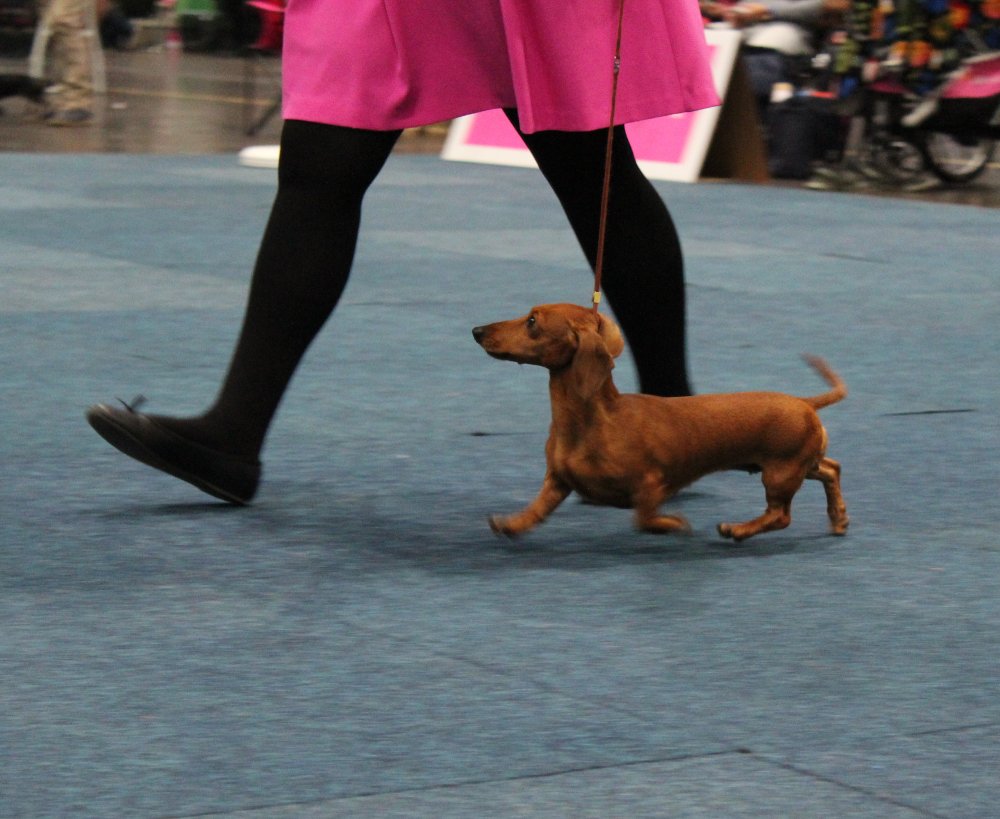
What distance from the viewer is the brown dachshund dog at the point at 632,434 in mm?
2752

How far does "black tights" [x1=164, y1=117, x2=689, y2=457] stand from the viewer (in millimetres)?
2965

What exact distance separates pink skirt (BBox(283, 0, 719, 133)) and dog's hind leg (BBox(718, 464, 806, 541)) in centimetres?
60

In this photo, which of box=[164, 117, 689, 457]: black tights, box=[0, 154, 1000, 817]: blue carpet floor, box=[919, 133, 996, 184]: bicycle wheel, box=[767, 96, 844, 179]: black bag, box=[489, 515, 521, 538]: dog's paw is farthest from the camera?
box=[767, 96, 844, 179]: black bag

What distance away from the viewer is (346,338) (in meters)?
4.91

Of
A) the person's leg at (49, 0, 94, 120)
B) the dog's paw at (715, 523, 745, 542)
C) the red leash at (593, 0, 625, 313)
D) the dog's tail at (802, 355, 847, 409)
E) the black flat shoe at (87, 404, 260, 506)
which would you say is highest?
the red leash at (593, 0, 625, 313)

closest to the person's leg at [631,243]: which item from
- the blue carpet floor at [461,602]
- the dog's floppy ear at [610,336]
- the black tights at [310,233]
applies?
the black tights at [310,233]

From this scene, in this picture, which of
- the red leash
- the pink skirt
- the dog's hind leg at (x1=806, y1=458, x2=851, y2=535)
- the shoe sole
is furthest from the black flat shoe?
the dog's hind leg at (x1=806, y1=458, x2=851, y2=535)

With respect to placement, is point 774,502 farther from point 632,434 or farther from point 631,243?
point 631,243

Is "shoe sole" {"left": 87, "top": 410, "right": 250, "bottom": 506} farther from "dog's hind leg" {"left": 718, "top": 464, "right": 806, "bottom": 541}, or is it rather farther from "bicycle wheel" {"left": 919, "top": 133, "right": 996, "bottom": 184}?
"bicycle wheel" {"left": 919, "top": 133, "right": 996, "bottom": 184}

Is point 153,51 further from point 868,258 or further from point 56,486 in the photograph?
point 56,486

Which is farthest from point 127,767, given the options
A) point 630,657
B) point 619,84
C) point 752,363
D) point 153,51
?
point 153,51

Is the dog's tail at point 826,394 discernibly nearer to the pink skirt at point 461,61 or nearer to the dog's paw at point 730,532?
the dog's paw at point 730,532

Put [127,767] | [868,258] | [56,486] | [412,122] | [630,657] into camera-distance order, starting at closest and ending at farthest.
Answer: [127,767], [630,657], [412,122], [56,486], [868,258]

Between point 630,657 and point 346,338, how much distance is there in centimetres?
266
